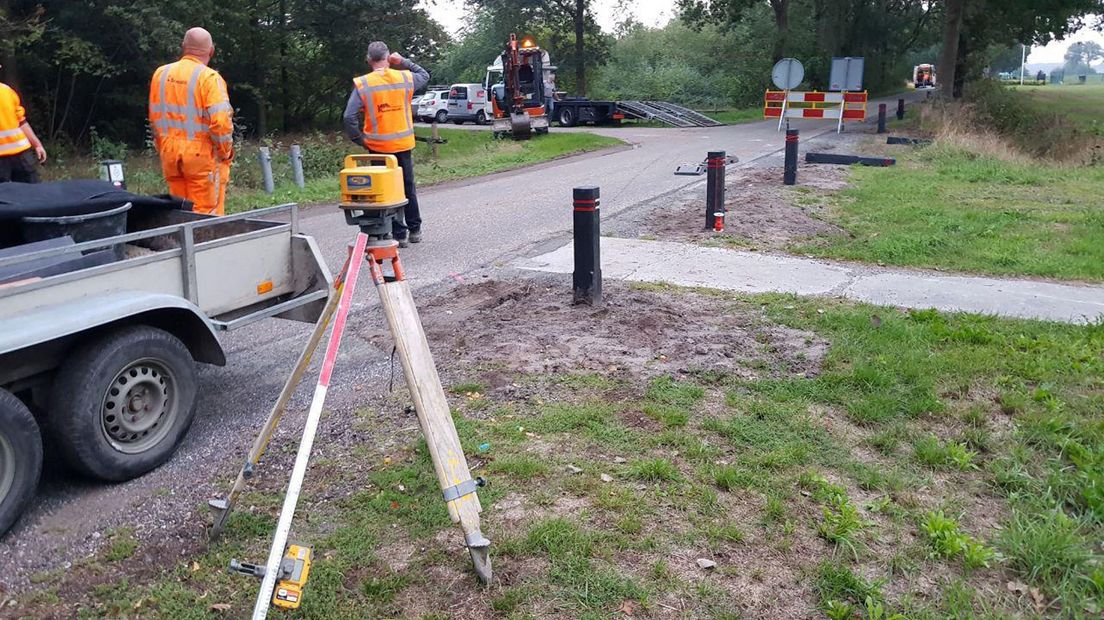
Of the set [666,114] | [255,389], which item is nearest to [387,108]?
[255,389]

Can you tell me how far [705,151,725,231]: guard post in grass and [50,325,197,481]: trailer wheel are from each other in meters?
6.87

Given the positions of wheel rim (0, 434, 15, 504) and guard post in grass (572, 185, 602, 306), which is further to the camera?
guard post in grass (572, 185, 602, 306)

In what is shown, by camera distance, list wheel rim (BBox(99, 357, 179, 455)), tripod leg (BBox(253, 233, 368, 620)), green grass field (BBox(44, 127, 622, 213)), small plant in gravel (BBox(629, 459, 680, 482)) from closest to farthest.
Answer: tripod leg (BBox(253, 233, 368, 620)) → wheel rim (BBox(99, 357, 179, 455)) → small plant in gravel (BBox(629, 459, 680, 482)) → green grass field (BBox(44, 127, 622, 213))

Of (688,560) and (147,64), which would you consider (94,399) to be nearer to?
(688,560)

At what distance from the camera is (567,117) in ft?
115

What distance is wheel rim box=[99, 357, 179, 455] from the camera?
13.7 feet

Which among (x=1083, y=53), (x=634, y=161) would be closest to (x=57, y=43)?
(x=634, y=161)

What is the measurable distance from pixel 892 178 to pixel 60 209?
13198mm

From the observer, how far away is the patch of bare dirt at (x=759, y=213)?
10169mm

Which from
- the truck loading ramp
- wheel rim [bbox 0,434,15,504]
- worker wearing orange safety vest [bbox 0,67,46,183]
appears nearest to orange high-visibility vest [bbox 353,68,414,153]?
worker wearing orange safety vest [bbox 0,67,46,183]

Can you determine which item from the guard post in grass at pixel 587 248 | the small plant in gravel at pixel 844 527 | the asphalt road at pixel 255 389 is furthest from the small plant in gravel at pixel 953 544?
the guard post in grass at pixel 587 248

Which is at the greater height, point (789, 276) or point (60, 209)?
point (60, 209)

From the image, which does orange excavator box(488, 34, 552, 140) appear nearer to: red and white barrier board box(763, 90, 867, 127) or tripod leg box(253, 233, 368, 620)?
red and white barrier board box(763, 90, 867, 127)

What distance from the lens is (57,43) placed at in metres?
18.5
